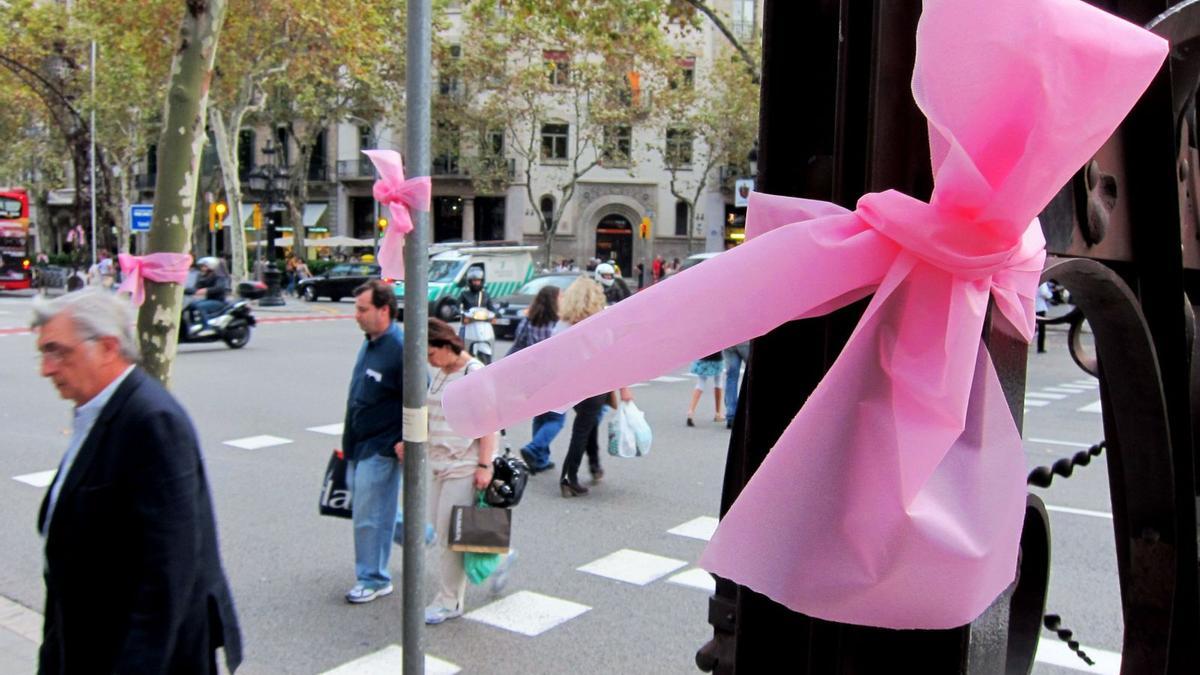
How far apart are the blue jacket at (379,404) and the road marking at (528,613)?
1061 mm

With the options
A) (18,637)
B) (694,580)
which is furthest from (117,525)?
(694,580)

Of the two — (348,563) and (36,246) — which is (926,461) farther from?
(36,246)

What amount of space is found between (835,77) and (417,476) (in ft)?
8.14

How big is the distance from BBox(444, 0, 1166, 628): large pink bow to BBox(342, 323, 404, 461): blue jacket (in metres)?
4.67

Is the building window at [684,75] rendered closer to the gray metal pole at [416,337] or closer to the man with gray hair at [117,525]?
the gray metal pole at [416,337]

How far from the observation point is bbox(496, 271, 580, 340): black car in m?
21.6

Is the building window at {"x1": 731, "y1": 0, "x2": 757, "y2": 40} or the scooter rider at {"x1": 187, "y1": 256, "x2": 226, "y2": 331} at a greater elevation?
the building window at {"x1": 731, "y1": 0, "x2": 757, "y2": 40}

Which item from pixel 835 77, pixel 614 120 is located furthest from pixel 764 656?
pixel 614 120

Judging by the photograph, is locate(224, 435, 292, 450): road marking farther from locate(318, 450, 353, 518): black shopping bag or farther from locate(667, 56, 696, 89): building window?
locate(667, 56, 696, 89): building window

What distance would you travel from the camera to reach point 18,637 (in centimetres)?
486

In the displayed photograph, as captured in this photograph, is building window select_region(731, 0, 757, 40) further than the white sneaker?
Yes

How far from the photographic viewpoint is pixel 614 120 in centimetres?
4159

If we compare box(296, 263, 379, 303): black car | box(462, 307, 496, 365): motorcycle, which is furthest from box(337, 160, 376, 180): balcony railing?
box(462, 307, 496, 365): motorcycle

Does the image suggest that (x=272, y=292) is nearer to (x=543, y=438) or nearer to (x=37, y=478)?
(x=37, y=478)
